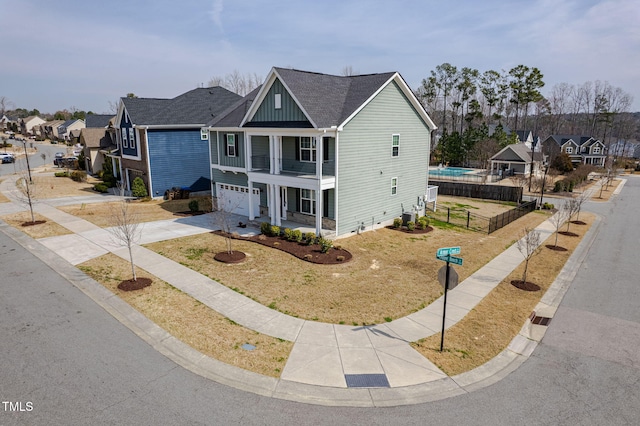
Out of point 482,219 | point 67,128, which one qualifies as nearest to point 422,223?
point 482,219

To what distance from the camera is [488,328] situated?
11891mm

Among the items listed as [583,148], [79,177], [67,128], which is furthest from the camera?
[67,128]

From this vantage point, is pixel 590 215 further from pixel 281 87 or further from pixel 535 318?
pixel 281 87

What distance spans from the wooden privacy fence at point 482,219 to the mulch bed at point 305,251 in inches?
462

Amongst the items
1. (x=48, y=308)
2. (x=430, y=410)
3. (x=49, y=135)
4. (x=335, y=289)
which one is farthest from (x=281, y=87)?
(x=49, y=135)

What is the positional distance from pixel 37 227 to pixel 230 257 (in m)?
13.1

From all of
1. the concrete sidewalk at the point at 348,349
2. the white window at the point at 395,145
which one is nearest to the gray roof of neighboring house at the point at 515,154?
the white window at the point at 395,145

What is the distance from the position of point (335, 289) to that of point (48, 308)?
9.62 m

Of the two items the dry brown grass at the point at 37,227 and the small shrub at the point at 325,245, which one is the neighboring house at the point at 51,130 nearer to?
the dry brown grass at the point at 37,227

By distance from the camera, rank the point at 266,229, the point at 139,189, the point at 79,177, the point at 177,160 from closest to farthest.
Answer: the point at 266,229 → the point at 139,189 → the point at 177,160 → the point at 79,177

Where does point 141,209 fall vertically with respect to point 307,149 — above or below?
below

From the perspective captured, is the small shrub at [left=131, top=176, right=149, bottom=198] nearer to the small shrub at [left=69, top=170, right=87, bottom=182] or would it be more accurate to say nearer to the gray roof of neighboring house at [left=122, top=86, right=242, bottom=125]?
the gray roof of neighboring house at [left=122, top=86, right=242, bottom=125]

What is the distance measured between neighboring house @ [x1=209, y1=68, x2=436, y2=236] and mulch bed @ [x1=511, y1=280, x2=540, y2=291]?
895cm

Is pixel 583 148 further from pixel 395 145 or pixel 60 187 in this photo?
pixel 60 187
